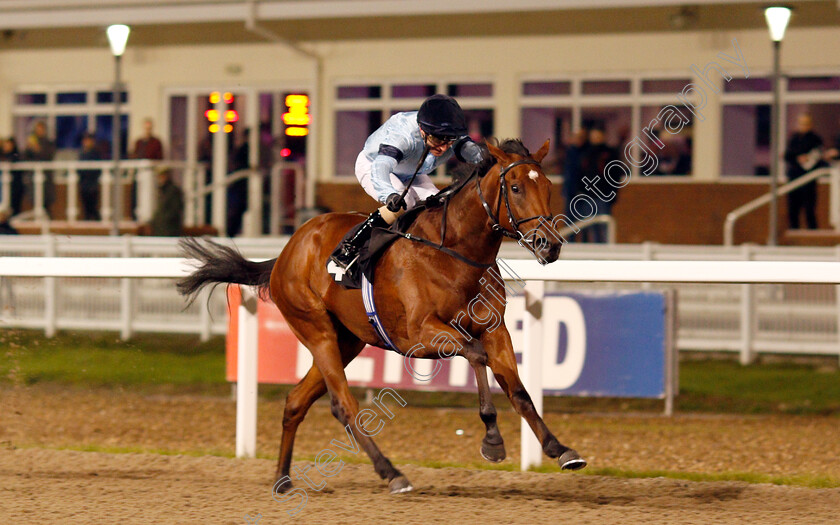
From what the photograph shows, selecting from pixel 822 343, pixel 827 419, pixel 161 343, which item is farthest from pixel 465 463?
pixel 161 343

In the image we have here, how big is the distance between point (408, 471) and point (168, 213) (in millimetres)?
8250

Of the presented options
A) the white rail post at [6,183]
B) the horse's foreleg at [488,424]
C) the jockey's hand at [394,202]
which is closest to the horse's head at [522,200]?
the jockey's hand at [394,202]

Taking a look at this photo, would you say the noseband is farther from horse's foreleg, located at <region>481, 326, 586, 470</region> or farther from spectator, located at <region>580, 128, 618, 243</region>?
spectator, located at <region>580, 128, 618, 243</region>

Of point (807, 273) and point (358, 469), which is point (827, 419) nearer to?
point (807, 273)

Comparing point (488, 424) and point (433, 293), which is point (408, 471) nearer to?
point (488, 424)

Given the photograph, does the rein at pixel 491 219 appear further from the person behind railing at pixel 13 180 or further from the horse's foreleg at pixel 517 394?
the person behind railing at pixel 13 180

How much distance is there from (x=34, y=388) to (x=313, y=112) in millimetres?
6287

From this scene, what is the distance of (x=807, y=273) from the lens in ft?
16.0

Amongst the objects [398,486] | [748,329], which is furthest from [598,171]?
[398,486]

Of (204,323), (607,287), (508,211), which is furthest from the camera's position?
(204,323)

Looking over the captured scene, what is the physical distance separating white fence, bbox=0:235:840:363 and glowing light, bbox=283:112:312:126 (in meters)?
3.80

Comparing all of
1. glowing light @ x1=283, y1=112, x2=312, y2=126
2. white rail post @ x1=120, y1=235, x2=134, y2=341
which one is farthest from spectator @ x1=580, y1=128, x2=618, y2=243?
white rail post @ x1=120, y1=235, x2=134, y2=341

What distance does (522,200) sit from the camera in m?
4.16

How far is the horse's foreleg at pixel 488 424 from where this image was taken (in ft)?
13.9
